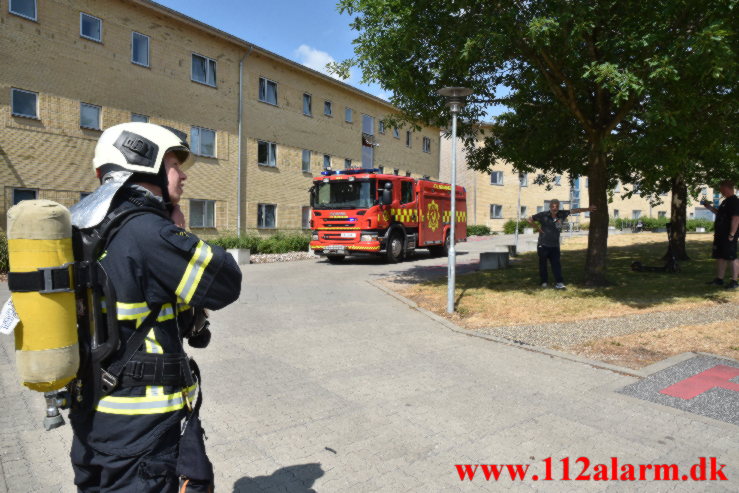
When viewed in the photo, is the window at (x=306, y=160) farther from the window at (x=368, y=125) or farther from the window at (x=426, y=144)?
the window at (x=426, y=144)

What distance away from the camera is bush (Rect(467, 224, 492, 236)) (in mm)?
36634

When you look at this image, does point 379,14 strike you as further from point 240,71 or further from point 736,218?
point 240,71

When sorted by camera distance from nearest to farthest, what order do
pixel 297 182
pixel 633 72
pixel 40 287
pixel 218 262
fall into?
pixel 40 287
pixel 218 262
pixel 633 72
pixel 297 182

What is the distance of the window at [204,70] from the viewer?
19.9 metres

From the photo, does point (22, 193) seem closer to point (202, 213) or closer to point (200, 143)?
point (202, 213)

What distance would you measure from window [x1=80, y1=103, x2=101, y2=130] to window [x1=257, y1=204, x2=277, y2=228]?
24.6 ft

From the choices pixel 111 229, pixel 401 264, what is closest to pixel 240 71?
pixel 401 264

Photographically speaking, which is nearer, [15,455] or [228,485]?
[228,485]

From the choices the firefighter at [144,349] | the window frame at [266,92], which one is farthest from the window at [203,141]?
the firefighter at [144,349]

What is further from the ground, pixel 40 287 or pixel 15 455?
pixel 40 287

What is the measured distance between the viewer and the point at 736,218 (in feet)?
29.4

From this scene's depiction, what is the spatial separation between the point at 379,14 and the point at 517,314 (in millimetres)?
5965

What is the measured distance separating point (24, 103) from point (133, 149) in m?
16.4

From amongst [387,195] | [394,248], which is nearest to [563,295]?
[387,195]
